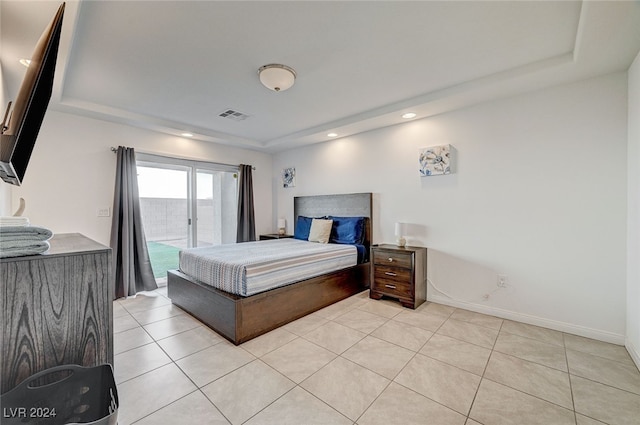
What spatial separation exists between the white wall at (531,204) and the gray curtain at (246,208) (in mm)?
2701

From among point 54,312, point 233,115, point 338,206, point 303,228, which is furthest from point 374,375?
point 233,115

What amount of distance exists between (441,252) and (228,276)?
2.52 meters

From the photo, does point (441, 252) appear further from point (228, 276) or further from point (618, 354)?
point (228, 276)

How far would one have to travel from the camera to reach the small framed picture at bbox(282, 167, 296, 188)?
520cm

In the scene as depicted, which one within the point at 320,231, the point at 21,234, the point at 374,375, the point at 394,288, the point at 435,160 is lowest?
the point at 374,375

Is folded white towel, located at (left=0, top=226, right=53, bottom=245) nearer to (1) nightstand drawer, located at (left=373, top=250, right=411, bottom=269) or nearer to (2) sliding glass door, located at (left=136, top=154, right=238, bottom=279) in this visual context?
(1) nightstand drawer, located at (left=373, top=250, right=411, bottom=269)

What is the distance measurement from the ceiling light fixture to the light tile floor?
93.4 inches

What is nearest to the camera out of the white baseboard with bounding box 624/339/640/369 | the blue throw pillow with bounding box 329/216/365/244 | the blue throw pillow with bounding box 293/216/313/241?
the white baseboard with bounding box 624/339/640/369

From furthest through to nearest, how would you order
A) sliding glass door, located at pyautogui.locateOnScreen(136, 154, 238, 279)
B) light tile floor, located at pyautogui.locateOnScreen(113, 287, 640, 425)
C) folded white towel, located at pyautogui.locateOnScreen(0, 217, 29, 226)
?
sliding glass door, located at pyautogui.locateOnScreen(136, 154, 238, 279) < light tile floor, located at pyautogui.locateOnScreen(113, 287, 640, 425) < folded white towel, located at pyautogui.locateOnScreen(0, 217, 29, 226)

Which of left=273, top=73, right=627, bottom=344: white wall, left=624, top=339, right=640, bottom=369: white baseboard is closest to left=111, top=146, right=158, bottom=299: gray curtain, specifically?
left=273, top=73, right=627, bottom=344: white wall

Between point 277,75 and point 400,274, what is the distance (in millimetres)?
2543

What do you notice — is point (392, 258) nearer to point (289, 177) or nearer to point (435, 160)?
point (435, 160)

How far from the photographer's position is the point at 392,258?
3281mm

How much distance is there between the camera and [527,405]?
1.61 m
